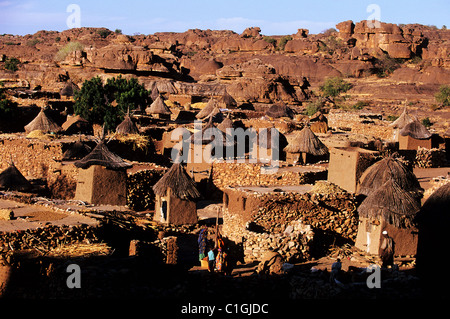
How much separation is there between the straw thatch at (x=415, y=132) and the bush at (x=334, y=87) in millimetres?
33321

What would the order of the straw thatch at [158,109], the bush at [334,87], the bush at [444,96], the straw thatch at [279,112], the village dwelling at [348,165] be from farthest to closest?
the bush at [334,87] < the bush at [444,96] < the straw thatch at [279,112] < the straw thatch at [158,109] < the village dwelling at [348,165]

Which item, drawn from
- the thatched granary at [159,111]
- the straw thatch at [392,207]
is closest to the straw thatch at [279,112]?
the thatched granary at [159,111]

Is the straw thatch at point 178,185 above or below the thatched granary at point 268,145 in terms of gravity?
below

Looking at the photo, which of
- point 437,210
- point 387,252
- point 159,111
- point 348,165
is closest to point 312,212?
point 348,165

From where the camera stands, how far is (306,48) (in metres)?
76.7

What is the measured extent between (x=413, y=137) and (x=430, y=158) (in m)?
1.19

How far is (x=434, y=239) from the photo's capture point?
24.9ft

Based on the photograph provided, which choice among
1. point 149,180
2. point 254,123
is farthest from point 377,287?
point 254,123

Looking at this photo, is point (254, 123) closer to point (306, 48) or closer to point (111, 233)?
point (111, 233)

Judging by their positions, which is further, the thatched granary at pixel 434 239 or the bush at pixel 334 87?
the bush at pixel 334 87

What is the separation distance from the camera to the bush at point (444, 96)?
49250mm

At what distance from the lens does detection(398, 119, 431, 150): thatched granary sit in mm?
22531

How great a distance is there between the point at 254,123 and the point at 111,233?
15971mm

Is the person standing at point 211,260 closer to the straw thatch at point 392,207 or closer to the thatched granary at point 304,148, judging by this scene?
the straw thatch at point 392,207
